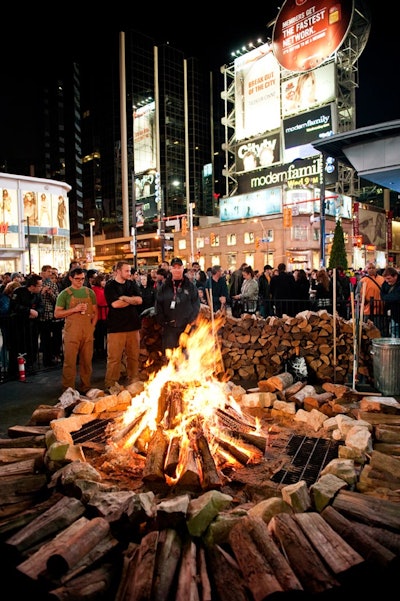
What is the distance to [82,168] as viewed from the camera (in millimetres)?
99875

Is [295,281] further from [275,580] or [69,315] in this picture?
[275,580]

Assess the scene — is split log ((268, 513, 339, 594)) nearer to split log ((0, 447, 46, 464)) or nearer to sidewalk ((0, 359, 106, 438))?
split log ((0, 447, 46, 464))

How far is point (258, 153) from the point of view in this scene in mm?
50000

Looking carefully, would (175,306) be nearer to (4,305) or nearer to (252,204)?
(4,305)

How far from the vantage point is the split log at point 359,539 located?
2812 millimetres

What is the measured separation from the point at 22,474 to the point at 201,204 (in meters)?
91.3

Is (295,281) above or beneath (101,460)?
above

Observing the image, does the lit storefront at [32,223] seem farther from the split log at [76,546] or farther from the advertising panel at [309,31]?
the split log at [76,546]

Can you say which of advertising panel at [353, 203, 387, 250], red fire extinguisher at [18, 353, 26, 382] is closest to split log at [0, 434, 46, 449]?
red fire extinguisher at [18, 353, 26, 382]

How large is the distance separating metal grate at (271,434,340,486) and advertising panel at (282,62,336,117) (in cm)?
4425

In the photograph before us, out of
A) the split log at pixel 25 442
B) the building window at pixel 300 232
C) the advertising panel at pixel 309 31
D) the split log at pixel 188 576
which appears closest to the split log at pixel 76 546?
the split log at pixel 188 576

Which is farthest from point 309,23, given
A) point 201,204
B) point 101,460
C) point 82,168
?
point 82,168

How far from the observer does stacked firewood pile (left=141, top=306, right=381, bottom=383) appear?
8.13 meters

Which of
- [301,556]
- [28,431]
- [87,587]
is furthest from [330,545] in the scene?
[28,431]
